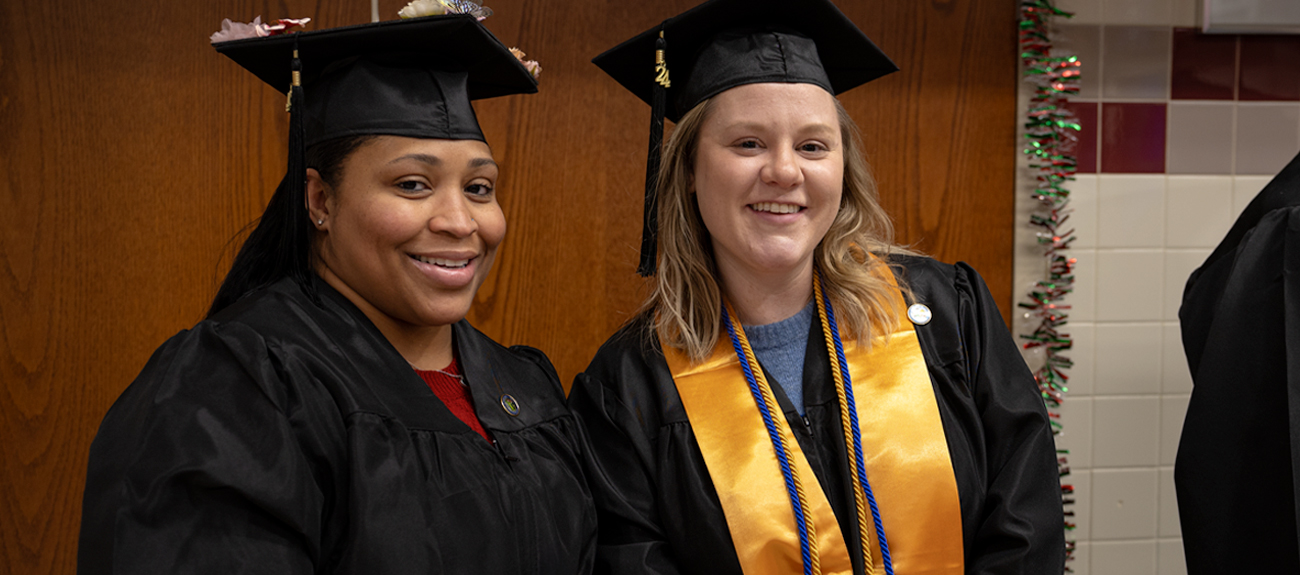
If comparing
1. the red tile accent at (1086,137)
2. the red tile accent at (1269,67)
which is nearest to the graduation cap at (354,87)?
the red tile accent at (1086,137)

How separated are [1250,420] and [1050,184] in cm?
102

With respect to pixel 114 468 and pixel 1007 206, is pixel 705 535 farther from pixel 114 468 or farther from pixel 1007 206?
pixel 1007 206

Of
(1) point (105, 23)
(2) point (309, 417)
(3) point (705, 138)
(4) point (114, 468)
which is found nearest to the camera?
(4) point (114, 468)

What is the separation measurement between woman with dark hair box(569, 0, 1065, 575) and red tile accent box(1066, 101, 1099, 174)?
1.08m

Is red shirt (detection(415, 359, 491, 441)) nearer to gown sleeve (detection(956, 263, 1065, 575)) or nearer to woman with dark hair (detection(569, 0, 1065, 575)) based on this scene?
woman with dark hair (detection(569, 0, 1065, 575))

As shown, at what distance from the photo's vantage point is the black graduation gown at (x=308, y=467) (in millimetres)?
1104

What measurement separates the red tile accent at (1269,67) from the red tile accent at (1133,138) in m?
0.27

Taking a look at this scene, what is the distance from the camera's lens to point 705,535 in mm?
1585

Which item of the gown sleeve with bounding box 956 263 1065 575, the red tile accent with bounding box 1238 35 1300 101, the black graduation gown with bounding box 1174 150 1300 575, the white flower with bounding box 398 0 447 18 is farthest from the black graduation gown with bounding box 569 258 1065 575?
the red tile accent with bounding box 1238 35 1300 101

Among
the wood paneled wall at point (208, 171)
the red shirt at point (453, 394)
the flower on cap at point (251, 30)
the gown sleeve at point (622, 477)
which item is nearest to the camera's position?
the flower on cap at point (251, 30)

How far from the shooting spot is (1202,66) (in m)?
2.61

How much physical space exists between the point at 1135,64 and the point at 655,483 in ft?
6.41

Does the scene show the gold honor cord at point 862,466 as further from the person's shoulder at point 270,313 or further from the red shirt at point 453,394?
the person's shoulder at point 270,313

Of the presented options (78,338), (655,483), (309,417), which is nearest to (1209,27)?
(655,483)
